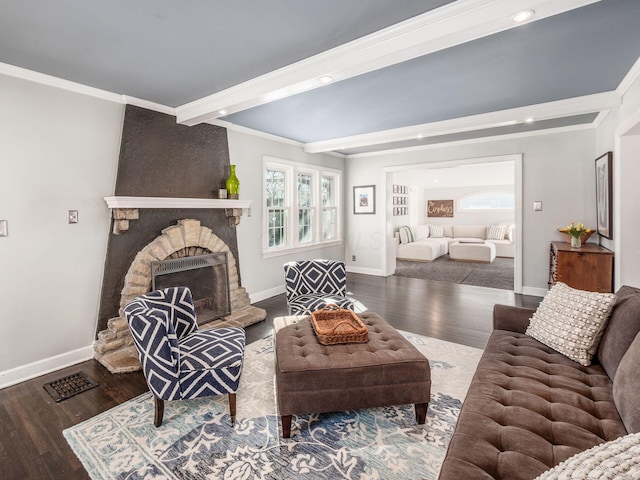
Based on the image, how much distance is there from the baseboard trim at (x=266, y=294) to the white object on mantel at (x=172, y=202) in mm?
1316

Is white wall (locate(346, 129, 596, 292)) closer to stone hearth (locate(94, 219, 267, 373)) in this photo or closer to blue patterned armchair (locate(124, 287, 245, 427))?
stone hearth (locate(94, 219, 267, 373))

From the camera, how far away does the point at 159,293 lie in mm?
2477

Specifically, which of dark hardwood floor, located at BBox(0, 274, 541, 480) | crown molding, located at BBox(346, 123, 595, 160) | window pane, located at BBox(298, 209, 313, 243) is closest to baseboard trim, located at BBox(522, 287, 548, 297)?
dark hardwood floor, located at BBox(0, 274, 541, 480)

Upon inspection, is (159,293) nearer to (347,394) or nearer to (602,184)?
(347,394)

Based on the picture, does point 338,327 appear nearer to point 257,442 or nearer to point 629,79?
point 257,442

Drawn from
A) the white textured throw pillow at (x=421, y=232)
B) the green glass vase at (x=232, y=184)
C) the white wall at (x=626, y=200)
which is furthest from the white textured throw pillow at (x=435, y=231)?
the green glass vase at (x=232, y=184)

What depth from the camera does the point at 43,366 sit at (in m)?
2.83

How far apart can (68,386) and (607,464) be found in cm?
327

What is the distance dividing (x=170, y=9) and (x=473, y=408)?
2.63 m

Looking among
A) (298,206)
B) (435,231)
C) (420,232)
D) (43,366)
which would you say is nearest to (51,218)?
(43,366)

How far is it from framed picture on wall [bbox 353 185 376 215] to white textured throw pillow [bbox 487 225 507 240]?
4.71 meters

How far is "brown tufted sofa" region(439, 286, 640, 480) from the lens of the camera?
1.19 m

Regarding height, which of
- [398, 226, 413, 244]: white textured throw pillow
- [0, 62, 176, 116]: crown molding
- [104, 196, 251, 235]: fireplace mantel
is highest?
[0, 62, 176, 116]: crown molding

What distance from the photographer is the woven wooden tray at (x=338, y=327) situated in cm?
223
